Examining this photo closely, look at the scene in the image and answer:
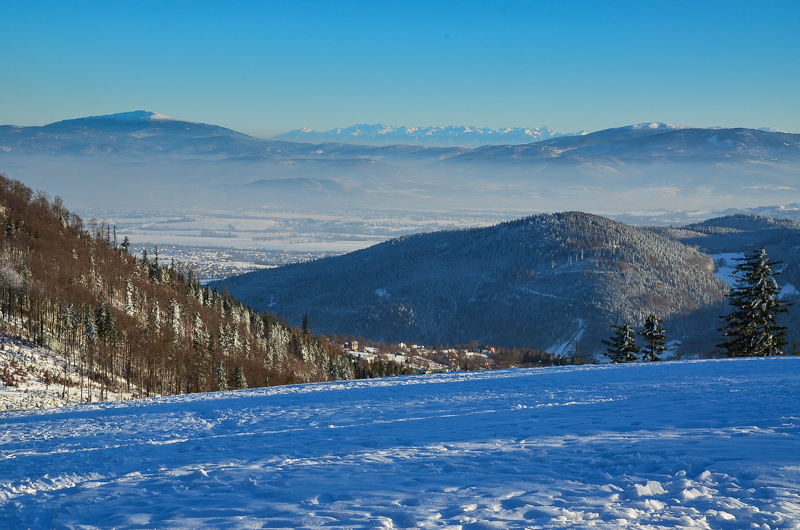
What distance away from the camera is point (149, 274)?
11369 centimetres

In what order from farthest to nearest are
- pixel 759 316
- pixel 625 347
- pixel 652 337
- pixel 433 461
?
1. pixel 625 347
2. pixel 652 337
3. pixel 759 316
4. pixel 433 461

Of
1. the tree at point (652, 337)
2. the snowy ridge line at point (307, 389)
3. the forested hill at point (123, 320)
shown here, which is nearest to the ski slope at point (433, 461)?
the snowy ridge line at point (307, 389)

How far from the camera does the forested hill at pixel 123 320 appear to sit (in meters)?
64.4

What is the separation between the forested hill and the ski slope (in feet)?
141

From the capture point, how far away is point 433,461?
13.1m

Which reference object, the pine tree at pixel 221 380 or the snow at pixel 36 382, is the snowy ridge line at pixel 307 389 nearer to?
the snow at pixel 36 382

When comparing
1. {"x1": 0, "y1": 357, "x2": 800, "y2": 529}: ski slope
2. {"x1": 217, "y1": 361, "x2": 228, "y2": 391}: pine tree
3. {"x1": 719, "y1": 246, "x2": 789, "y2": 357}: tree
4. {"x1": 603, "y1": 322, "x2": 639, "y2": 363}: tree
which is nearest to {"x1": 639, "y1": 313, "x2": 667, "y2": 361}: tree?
{"x1": 603, "y1": 322, "x2": 639, "y2": 363}: tree

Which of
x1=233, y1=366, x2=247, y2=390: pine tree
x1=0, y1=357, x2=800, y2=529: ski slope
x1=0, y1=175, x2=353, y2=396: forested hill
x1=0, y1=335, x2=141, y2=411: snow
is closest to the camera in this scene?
x1=0, y1=357, x2=800, y2=529: ski slope

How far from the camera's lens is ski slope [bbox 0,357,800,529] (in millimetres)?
9844

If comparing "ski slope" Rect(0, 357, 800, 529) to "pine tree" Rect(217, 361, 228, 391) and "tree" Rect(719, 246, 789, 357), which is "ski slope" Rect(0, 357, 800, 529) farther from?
"pine tree" Rect(217, 361, 228, 391)

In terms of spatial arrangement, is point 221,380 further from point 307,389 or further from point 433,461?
point 433,461

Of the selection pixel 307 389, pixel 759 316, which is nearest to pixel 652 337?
pixel 759 316

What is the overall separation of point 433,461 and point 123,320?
2932 inches

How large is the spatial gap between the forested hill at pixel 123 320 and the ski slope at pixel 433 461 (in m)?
43.1
